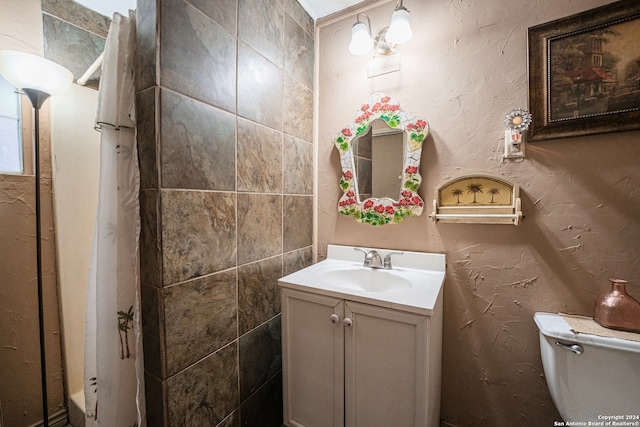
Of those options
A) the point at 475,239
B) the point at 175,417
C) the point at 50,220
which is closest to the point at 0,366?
the point at 50,220

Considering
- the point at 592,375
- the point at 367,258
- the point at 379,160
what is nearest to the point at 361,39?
the point at 379,160

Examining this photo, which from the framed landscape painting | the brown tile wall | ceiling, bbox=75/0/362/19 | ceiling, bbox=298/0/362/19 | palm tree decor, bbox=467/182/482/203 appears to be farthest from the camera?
ceiling, bbox=298/0/362/19

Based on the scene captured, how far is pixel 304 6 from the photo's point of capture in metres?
1.37

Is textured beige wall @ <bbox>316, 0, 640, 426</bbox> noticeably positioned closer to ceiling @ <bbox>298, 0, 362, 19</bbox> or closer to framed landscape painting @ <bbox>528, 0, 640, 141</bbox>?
framed landscape painting @ <bbox>528, 0, 640, 141</bbox>

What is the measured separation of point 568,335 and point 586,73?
38.1 inches

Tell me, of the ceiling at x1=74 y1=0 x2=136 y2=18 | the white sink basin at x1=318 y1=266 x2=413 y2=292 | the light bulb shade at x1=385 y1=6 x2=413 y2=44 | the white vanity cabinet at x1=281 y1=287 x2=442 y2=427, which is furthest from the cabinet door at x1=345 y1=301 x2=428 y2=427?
the ceiling at x1=74 y1=0 x2=136 y2=18

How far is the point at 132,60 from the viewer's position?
0.80 metres

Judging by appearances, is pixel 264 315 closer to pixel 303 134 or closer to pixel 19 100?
pixel 303 134

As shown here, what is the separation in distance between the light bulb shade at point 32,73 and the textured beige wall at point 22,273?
13.6 inches

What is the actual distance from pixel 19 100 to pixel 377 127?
1.67 meters

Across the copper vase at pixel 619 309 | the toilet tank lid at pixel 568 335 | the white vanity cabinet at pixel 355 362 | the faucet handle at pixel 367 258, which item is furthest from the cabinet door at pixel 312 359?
the copper vase at pixel 619 309

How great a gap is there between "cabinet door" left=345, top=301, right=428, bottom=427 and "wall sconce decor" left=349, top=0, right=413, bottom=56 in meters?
1.17

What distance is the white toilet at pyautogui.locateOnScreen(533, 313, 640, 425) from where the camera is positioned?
0.80 m

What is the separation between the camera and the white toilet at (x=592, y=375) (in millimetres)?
796
